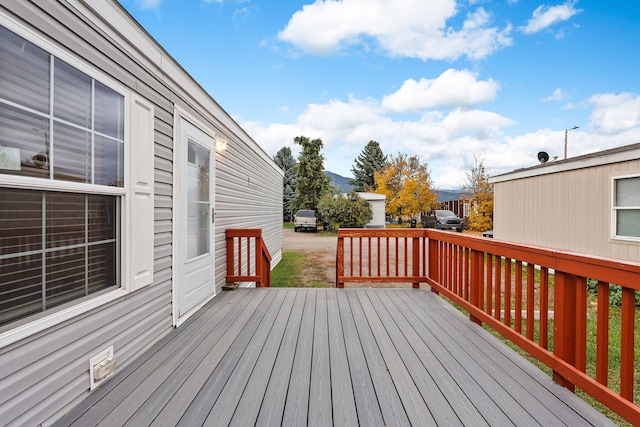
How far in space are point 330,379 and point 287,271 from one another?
207 inches

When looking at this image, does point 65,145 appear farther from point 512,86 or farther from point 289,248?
point 512,86

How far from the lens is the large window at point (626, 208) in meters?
4.32

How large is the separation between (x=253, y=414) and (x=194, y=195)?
7.47 feet

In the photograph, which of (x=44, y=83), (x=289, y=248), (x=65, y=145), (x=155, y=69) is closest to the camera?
(x=44, y=83)

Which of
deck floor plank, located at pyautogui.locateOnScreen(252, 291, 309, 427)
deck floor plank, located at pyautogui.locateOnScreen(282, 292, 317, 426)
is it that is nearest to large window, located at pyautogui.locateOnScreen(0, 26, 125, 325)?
deck floor plank, located at pyautogui.locateOnScreen(252, 291, 309, 427)

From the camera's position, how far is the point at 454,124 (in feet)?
72.3

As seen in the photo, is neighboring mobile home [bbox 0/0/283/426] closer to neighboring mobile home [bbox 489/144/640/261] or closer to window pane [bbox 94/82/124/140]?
window pane [bbox 94/82/124/140]

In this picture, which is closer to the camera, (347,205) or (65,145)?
(65,145)

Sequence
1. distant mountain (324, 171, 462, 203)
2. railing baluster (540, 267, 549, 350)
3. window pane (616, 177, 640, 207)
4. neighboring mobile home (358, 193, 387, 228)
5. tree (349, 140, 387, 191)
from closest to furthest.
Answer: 1. railing baluster (540, 267, 549, 350)
2. window pane (616, 177, 640, 207)
3. neighboring mobile home (358, 193, 387, 228)
4. distant mountain (324, 171, 462, 203)
5. tree (349, 140, 387, 191)

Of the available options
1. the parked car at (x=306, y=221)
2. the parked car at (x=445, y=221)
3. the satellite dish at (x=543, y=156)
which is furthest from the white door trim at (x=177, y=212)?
the parked car at (x=445, y=221)

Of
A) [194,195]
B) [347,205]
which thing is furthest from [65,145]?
[347,205]

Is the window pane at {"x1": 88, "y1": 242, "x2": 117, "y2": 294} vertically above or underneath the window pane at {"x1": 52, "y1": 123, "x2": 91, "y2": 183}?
underneath

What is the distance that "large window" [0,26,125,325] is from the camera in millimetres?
1176

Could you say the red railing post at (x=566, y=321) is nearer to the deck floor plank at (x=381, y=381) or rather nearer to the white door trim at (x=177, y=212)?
the deck floor plank at (x=381, y=381)
